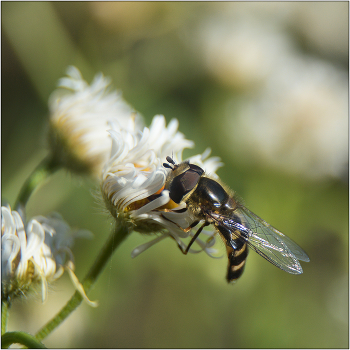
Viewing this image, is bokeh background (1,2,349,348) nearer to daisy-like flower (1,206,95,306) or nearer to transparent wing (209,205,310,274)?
daisy-like flower (1,206,95,306)

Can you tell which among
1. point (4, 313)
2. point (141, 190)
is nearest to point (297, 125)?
point (141, 190)

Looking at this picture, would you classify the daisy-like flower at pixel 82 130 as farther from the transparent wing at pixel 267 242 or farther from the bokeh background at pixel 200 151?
the bokeh background at pixel 200 151

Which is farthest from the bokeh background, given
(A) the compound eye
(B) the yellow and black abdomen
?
(A) the compound eye

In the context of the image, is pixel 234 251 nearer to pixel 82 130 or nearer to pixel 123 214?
pixel 123 214

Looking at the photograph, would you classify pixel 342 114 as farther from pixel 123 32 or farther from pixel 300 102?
pixel 123 32

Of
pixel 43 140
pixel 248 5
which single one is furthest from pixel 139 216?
pixel 248 5

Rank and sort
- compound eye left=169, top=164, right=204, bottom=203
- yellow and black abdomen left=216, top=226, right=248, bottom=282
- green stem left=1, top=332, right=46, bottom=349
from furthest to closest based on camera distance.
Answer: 1. yellow and black abdomen left=216, top=226, right=248, bottom=282
2. compound eye left=169, top=164, right=204, bottom=203
3. green stem left=1, top=332, right=46, bottom=349
